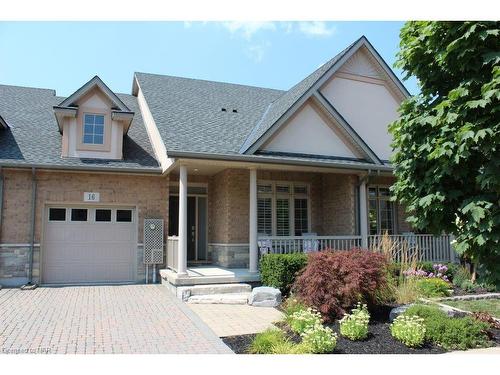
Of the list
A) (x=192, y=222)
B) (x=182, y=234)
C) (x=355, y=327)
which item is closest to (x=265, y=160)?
(x=182, y=234)

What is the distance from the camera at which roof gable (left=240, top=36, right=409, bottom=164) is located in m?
12.5

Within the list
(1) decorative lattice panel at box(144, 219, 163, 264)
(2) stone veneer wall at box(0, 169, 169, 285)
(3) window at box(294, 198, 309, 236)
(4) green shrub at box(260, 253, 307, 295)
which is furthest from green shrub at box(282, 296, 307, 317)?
(2) stone veneer wall at box(0, 169, 169, 285)

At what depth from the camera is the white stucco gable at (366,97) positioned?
50.7 feet

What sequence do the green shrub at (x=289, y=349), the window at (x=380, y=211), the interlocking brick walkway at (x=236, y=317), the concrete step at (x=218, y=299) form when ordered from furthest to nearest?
→ the window at (x=380, y=211), the concrete step at (x=218, y=299), the interlocking brick walkway at (x=236, y=317), the green shrub at (x=289, y=349)

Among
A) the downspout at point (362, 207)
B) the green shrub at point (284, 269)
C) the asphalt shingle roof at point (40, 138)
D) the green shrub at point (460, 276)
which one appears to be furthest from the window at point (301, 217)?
the asphalt shingle roof at point (40, 138)

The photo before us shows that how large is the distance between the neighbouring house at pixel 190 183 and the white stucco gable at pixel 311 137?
34 mm

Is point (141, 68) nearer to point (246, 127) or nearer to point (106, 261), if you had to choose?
point (246, 127)

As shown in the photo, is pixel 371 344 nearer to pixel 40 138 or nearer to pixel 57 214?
pixel 57 214

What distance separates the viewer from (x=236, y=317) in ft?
28.5

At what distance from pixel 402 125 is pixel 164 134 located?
24.4 feet

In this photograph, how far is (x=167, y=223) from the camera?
13.8 m

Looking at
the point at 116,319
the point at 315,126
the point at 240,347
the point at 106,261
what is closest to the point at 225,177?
the point at 315,126

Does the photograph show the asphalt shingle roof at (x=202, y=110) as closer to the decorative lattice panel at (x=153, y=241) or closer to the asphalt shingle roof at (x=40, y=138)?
the asphalt shingle roof at (x=40, y=138)

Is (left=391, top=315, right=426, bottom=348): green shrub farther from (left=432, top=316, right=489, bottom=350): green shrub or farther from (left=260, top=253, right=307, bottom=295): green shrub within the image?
(left=260, top=253, right=307, bottom=295): green shrub
